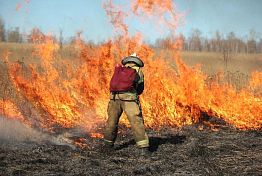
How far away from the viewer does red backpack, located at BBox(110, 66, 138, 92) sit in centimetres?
776

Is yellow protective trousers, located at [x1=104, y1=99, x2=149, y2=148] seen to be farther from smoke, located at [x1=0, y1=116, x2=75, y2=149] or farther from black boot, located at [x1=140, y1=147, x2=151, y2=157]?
smoke, located at [x1=0, y1=116, x2=75, y2=149]

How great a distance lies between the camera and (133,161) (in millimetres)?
7020

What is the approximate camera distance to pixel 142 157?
733cm

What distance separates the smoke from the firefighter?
991 mm

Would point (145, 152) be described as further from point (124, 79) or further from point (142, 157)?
point (124, 79)

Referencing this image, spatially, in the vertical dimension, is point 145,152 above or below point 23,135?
below

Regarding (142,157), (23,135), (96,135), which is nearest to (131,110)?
(142,157)

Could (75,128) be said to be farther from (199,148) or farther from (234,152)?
(234,152)

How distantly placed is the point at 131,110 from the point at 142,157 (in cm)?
103

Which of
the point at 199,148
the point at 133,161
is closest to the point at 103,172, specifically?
the point at 133,161

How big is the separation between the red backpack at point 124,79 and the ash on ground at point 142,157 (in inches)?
54.0

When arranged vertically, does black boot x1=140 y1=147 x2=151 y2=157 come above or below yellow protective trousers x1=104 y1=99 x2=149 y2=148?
below

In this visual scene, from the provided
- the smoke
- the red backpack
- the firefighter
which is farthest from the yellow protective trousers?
the smoke

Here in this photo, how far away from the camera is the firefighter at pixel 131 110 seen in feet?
25.1
